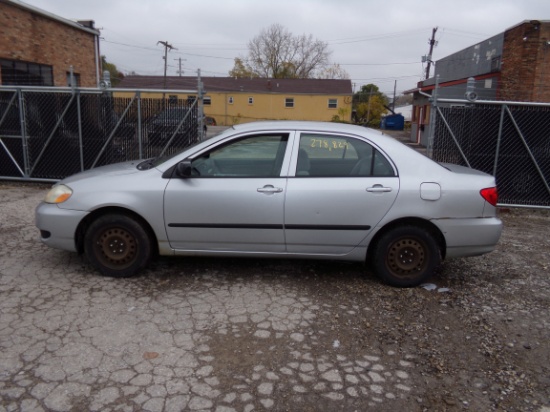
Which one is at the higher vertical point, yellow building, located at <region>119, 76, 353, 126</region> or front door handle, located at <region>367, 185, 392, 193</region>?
yellow building, located at <region>119, 76, 353, 126</region>

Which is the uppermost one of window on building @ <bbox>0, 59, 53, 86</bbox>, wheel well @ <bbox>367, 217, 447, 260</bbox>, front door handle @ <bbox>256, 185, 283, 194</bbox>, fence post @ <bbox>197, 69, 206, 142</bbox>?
window on building @ <bbox>0, 59, 53, 86</bbox>

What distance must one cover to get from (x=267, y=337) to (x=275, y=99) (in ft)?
153

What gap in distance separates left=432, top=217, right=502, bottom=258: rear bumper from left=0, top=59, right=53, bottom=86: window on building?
13.4 metres

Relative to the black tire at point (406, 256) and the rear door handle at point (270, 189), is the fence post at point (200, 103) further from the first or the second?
the black tire at point (406, 256)

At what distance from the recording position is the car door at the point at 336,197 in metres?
4.50

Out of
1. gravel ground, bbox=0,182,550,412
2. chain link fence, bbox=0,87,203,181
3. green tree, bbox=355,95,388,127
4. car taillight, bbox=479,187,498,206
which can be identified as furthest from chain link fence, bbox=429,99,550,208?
green tree, bbox=355,95,388,127

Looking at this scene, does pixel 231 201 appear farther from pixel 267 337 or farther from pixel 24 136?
pixel 24 136

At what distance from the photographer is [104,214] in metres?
4.64

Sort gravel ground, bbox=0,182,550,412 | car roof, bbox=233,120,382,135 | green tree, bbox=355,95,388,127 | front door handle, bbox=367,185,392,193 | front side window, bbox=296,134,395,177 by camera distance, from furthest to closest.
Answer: green tree, bbox=355,95,388,127 < car roof, bbox=233,120,382,135 < front side window, bbox=296,134,395,177 < front door handle, bbox=367,185,392,193 < gravel ground, bbox=0,182,550,412

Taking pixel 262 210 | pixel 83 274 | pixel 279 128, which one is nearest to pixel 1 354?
pixel 83 274

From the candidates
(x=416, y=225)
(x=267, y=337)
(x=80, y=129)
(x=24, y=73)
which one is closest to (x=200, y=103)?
(x=80, y=129)

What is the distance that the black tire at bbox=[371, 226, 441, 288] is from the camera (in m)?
4.59

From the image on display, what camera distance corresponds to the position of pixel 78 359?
332 cm

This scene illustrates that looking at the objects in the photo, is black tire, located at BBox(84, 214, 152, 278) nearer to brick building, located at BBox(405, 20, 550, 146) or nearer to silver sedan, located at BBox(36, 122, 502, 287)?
silver sedan, located at BBox(36, 122, 502, 287)
